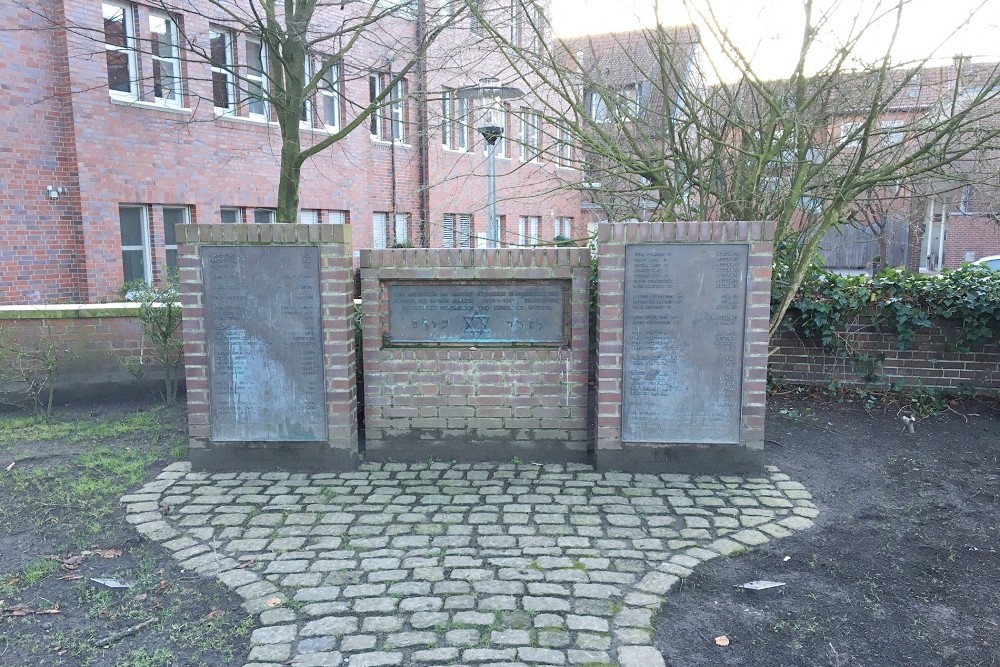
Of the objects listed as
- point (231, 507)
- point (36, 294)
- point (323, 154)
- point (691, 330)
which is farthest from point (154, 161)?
point (691, 330)

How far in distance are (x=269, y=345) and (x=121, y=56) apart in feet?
36.4

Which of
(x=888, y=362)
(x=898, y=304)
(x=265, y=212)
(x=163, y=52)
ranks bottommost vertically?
(x=888, y=362)

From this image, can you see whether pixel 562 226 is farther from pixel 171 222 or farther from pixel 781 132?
pixel 781 132

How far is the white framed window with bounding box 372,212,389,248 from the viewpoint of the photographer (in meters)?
20.3

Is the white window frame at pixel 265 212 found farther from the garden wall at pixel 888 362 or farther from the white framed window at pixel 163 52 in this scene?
the garden wall at pixel 888 362

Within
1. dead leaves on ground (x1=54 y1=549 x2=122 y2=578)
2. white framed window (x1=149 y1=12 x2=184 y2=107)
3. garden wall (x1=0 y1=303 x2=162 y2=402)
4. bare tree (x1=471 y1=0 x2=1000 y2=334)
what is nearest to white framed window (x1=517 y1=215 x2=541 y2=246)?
white framed window (x1=149 y1=12 x2=184 y2=107)

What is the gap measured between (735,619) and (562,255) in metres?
2.87

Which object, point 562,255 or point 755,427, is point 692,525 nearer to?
point 755,427

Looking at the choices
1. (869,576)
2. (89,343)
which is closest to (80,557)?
(89,343)

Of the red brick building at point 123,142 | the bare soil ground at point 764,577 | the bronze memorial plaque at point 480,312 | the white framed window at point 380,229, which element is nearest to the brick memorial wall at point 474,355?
the bronze memorial plaque at point 480,312

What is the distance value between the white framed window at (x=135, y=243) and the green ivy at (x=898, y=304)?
12.0m

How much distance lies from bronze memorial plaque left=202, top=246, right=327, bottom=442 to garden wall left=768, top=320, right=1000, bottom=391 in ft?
14.7

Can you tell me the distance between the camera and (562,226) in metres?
30.8

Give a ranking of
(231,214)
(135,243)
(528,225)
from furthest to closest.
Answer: (528,225) → (231,214) → (135,243)
